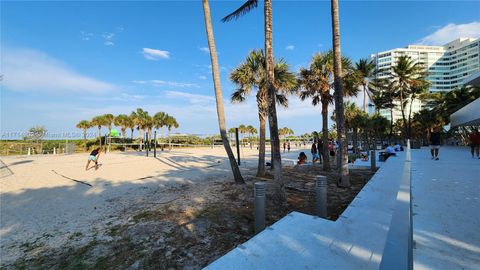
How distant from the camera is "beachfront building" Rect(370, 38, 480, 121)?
90.6 metres

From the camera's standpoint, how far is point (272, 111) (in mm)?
6613

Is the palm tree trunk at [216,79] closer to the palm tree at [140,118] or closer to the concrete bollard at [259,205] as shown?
the concrete bollard at [259,205]

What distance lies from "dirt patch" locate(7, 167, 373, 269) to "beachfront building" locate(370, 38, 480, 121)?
10094cm

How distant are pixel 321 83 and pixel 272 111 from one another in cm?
674

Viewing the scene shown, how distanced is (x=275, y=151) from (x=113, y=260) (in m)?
4.45

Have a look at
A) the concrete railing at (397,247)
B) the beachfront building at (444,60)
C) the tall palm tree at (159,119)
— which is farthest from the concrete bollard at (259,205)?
the beachfront building at (444,60)

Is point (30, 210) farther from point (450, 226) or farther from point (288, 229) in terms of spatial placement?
point (450, 226)

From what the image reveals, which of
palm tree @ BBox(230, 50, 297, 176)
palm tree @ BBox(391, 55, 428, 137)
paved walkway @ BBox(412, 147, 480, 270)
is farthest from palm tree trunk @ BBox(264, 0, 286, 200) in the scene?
palm tree @ BBox(391, 55, 428, 137)

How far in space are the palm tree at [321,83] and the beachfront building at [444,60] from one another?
9313cm

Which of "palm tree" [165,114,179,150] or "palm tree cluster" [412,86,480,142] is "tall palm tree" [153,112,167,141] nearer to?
"palm tree" [165,114,179,150]

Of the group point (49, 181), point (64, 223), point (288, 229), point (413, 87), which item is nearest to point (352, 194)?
point (288, 229)

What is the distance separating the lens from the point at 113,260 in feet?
12.1

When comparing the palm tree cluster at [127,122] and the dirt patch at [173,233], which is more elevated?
the palm tree cluster at [127,122]

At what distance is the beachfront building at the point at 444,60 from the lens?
9062cm
